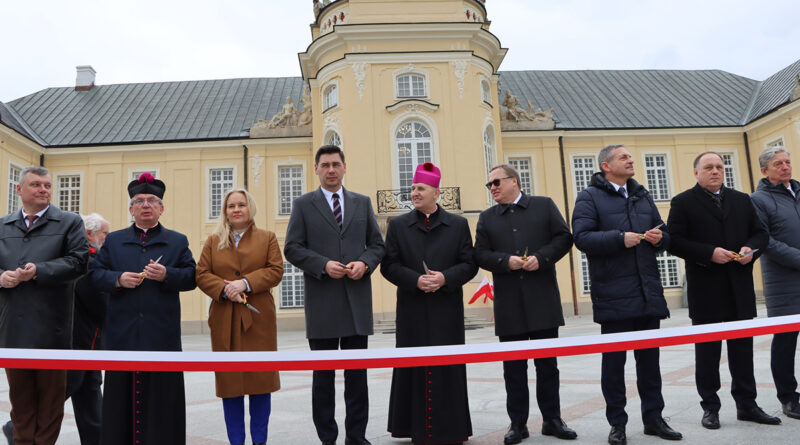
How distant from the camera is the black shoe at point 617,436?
400 cm

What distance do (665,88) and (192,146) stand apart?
2239cm

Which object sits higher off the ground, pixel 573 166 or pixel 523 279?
pixel 573 166

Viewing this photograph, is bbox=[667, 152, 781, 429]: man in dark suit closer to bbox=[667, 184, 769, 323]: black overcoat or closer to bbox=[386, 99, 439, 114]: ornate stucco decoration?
bbox=[667, 184, 769, 323]: black overcoat

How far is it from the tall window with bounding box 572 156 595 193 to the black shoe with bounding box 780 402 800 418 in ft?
69.9

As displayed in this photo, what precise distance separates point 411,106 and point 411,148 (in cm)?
141

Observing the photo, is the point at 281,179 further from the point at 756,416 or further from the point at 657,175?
the point at 756,416

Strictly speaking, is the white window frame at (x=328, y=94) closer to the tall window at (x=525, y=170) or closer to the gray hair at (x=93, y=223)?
the tall window at (x=525, y=170)

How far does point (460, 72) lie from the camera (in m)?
20.7

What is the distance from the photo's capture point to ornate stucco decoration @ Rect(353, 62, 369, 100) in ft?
67.0

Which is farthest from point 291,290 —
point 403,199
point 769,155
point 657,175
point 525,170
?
point 769,155

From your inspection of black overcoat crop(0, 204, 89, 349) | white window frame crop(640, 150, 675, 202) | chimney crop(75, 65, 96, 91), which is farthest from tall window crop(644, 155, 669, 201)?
chimney crop(75, 65, 96, 91)

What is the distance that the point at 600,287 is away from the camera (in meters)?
4.50

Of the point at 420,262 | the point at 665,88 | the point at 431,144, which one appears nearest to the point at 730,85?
the point at 665,88

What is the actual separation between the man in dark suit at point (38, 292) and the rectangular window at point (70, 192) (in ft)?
73.3
